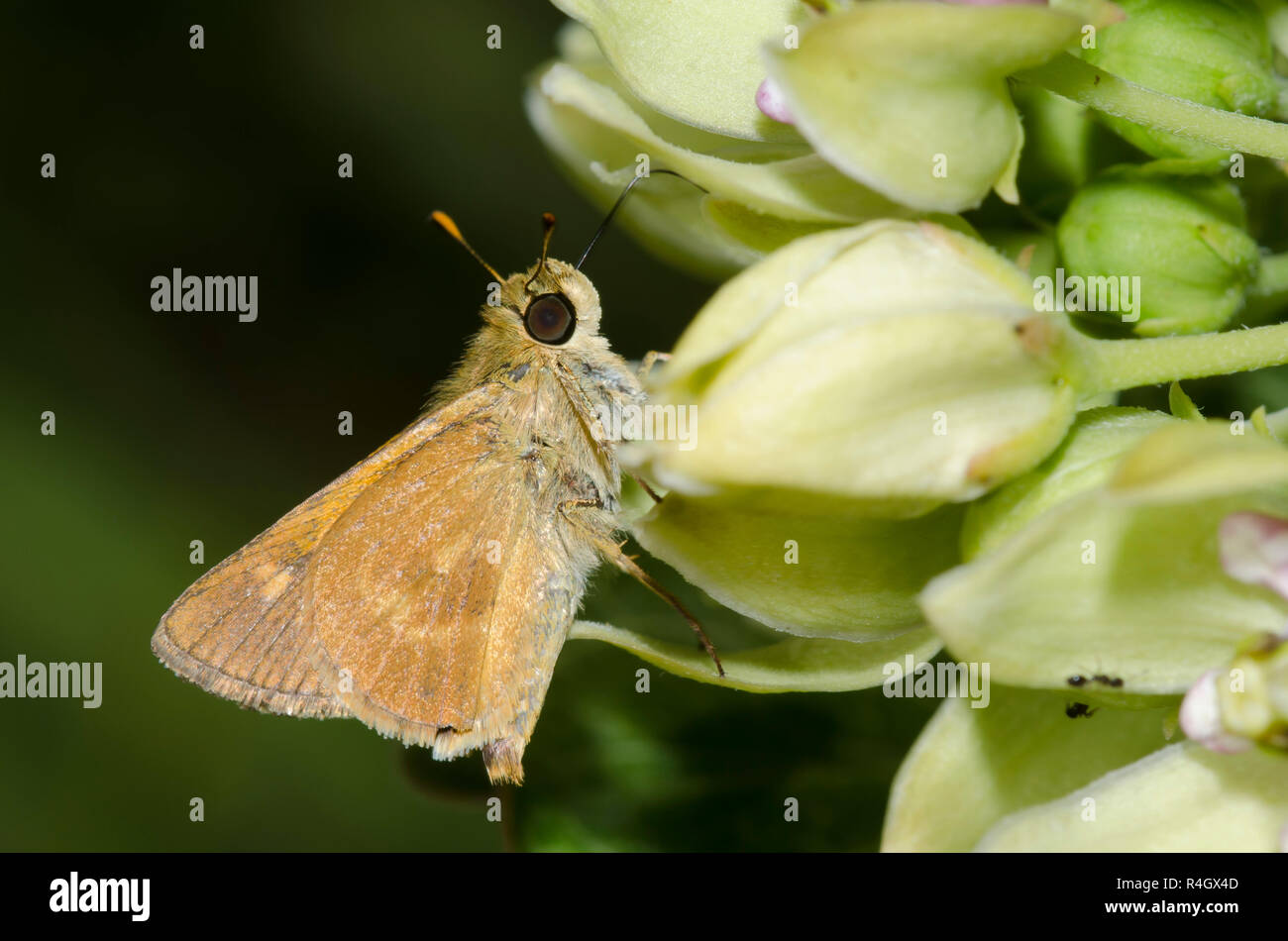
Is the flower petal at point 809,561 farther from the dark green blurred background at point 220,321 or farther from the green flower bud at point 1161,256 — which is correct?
the dark green blurred background at point 220,321

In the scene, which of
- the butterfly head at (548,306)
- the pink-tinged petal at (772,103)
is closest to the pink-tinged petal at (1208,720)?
the pink-tinged petal at (772,103)

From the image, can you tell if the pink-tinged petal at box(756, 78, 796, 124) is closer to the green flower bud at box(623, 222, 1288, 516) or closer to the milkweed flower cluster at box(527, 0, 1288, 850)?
the milkweed flower cluster at box(527, 0, 1288, 850)

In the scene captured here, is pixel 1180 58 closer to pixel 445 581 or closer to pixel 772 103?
pixel 772 103

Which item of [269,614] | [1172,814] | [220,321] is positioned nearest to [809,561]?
[1172,814]

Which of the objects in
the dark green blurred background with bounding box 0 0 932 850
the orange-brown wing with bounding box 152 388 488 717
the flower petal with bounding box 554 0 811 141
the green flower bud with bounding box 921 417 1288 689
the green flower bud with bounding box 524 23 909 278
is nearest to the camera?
the green flower bud with bounding box 921 417 1288 689

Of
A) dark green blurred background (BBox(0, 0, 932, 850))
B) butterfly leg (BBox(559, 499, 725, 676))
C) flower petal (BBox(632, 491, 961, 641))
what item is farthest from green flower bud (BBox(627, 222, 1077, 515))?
dark green blurred background (BBox(0, 0, 932, 850))

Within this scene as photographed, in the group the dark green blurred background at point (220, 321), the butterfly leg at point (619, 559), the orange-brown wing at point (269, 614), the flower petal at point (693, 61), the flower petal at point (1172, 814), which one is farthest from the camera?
the dark green blurred background at point (220, 321)

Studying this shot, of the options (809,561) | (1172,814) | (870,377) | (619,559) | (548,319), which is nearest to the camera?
(870,377)
